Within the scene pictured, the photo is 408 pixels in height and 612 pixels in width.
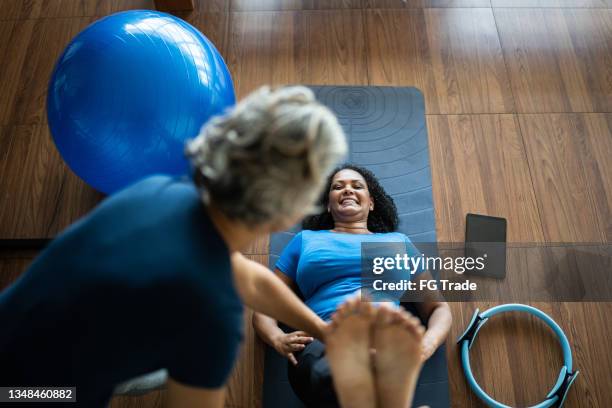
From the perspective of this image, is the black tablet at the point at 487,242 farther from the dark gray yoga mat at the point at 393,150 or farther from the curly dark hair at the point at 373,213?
the curly dark hair at the point at 373,213

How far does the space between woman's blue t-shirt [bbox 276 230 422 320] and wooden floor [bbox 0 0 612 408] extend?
9.2 inches

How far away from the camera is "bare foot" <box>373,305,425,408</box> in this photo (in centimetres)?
141

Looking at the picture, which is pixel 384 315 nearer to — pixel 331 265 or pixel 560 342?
pixel 331 265

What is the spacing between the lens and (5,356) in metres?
1.01

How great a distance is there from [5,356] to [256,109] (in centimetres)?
63

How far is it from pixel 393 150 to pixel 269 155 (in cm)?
160

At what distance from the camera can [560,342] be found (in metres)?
2.07

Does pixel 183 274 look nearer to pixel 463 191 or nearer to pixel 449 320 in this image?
pixel 449 320

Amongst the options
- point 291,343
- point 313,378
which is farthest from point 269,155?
point 291,343

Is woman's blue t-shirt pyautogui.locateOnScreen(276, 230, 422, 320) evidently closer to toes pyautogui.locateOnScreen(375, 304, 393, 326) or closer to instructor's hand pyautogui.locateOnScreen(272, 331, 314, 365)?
instructor's hand pyautogui.locateOnScreen(272, 331, 314, 365)

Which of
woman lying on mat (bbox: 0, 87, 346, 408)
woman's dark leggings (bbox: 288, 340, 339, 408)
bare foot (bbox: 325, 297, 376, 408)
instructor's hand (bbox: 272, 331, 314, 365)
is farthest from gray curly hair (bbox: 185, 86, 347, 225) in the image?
instructor's hand (bbox: 272, 331, 314, 365)

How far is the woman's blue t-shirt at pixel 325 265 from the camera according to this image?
1.94 metres

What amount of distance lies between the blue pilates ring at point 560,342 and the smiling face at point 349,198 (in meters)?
0.55

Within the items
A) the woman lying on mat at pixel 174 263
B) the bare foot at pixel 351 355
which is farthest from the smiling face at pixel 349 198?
the woman lying on mat at pixel 174 263
